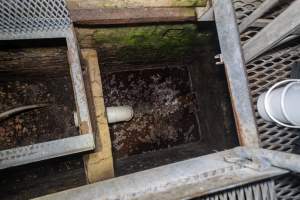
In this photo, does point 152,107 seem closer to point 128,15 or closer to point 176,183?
point 128,15

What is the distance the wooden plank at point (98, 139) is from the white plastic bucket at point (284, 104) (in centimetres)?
161

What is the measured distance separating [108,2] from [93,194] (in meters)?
1.53

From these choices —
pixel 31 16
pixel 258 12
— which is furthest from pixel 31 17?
pixel 258 12

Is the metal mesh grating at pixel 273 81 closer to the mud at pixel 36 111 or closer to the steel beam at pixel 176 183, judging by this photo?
the steel beam at pixel 176 183

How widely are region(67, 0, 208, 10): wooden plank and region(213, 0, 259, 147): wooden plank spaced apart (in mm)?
704

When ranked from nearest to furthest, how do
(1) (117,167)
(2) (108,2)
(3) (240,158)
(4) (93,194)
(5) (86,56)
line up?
(4) (93,194), (3) (240,158), (2) (108,2), (5) (86,56), (1) (117,167)

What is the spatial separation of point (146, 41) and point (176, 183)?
2.06 meters

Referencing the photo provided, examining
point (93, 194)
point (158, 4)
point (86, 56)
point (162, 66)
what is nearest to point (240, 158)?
point (93, 194)

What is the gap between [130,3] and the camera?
2.29 metres

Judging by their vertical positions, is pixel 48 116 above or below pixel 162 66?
below

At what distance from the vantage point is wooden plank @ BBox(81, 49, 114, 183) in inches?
108

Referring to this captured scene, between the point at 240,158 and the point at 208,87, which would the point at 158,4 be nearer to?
the point at 240,158

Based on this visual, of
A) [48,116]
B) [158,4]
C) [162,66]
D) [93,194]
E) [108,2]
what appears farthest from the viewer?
[162,66]

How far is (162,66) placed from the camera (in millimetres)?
4496
